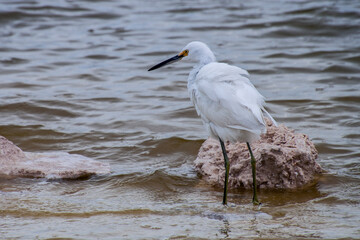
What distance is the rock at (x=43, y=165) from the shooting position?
5832 millimetres

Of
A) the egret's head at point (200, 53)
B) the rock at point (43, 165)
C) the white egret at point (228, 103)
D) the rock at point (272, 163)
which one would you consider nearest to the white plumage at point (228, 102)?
the white egret at point (228, 103)

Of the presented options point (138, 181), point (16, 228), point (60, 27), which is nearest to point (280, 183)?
point (138, 181)

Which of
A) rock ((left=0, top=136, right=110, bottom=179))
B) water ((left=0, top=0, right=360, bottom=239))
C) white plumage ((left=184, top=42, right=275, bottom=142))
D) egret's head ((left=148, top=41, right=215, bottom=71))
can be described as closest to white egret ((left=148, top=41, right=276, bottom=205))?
white plumage ((left=184, top=42, right=275, bottom=142))

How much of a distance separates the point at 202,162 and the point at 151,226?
158 centimetres

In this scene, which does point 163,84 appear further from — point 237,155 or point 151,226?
point 151,226

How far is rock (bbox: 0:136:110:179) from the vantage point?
5.83 metres

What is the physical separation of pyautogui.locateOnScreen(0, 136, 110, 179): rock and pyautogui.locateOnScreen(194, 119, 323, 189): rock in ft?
3.86

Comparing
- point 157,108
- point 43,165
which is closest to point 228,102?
point 43,165

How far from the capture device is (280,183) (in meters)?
5.42

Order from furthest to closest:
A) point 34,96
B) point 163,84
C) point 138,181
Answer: point 163,84
point 34,96
point 138,181

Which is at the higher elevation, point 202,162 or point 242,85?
point 242,85

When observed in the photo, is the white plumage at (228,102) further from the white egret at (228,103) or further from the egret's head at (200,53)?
the egret's head at (200,53)

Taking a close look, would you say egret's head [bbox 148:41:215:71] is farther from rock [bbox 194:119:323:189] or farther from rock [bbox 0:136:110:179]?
rock [bbox 0:136:110:179]

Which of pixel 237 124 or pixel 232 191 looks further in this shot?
pixel 232 191
